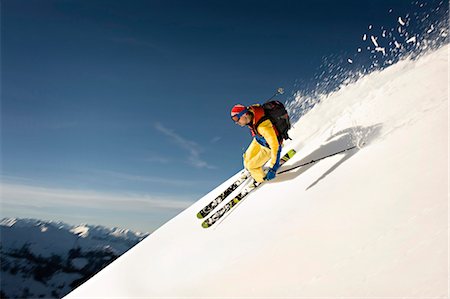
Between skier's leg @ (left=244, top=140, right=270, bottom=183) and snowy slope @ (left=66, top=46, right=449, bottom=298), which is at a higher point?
skier's leg @ (left=244, top=140, right=270, bottom=183)

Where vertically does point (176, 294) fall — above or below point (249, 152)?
below

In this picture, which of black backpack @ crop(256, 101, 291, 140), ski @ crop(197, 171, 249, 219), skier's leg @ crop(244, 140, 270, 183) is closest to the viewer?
black backpack @ crop(256, 101, 291, 140)

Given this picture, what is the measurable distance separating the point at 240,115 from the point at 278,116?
1.17 m

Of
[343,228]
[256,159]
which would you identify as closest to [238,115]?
[256,159]

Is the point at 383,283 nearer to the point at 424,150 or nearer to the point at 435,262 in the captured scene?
the point at 435,262

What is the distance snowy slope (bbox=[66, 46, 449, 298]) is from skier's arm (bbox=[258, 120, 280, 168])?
0.90 meters

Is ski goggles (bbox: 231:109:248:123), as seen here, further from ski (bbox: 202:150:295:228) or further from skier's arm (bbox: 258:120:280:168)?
ski (bbox: 202:150:295:228)

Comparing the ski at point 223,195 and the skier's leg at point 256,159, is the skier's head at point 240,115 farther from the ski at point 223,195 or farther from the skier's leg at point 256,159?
the ski at point 223,195

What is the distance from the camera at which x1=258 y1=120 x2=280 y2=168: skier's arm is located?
8.84 metres

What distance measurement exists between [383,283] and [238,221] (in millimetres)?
4812

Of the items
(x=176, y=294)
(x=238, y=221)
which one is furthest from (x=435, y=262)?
(x=238, y=221)

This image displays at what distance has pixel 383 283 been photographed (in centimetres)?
414

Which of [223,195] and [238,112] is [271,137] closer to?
[238,112]

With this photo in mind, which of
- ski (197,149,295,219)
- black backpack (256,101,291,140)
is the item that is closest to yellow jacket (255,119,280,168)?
black backpack (256,101,291,140)
